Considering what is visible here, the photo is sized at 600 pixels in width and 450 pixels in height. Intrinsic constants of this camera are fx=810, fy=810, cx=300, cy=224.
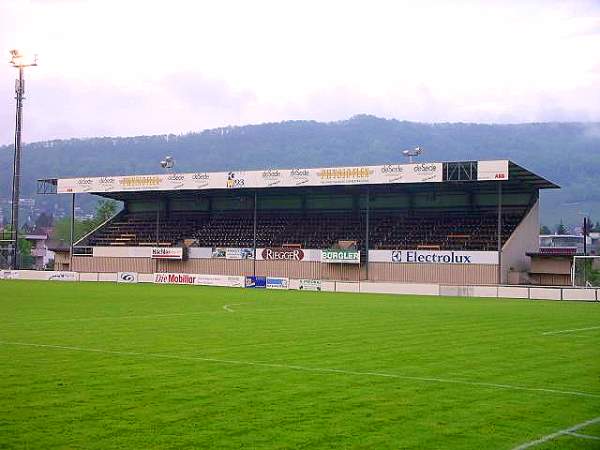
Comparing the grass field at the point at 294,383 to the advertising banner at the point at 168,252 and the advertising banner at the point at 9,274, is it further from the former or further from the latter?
the advertising banner at the point at 9,274

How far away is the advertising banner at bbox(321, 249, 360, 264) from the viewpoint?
67125 millimetres

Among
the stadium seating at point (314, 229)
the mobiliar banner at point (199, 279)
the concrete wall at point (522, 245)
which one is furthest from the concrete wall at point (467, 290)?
the stadium seating at point (314, 229)

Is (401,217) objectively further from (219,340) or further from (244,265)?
(219,340)

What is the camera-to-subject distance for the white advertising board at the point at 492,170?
60.0 metres

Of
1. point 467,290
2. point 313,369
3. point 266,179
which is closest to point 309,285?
point 467,290

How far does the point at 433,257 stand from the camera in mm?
64062

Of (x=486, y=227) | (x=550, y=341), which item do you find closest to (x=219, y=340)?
(x=550, y=341)

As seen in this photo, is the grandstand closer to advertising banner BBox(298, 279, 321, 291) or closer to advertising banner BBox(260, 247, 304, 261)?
advertising banner BBox(260, 247, 304, 261)

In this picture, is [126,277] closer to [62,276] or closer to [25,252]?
[62,276]

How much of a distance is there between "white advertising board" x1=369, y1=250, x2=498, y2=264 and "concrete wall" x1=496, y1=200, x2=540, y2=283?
1.64m

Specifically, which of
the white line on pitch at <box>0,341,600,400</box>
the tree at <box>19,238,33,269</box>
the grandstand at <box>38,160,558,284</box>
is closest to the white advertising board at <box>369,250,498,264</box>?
the grandstand at <box>38,160,558,284</box>

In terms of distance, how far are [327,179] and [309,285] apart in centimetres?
1029

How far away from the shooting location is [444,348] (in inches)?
856

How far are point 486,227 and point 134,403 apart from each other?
58.0m
